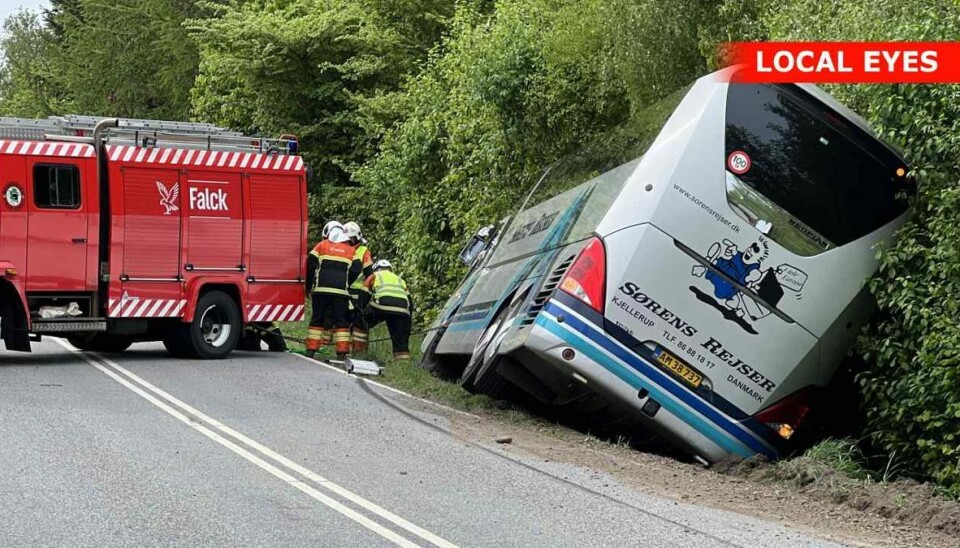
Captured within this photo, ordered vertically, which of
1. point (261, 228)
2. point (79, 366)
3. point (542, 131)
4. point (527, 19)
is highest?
point (527, 19)

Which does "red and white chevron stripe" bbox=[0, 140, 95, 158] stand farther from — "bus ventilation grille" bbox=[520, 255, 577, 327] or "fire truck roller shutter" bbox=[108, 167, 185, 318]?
"bus ventilation grille" bbox=[520, 255, 577, 327]

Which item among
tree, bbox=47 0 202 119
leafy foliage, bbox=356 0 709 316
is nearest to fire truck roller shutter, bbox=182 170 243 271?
leafy foliage, bbox=356 0 709 316

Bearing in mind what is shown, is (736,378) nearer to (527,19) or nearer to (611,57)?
(611,57)

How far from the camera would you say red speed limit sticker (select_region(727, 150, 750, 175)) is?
34.3 ft

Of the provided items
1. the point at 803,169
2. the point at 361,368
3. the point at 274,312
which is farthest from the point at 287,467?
the point at 274,312

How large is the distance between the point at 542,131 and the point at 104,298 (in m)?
6.43

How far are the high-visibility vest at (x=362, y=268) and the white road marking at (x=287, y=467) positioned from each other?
13.3ft

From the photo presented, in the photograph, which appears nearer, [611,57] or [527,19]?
[611,57]

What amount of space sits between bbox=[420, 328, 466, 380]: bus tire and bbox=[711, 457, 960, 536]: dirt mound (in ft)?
17.5

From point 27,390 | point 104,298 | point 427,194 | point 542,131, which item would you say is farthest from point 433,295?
point 27,390

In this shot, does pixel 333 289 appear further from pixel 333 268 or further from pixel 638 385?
pixel 638 385

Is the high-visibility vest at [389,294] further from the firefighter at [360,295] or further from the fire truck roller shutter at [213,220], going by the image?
the fire truck roller shutter at [213,220]

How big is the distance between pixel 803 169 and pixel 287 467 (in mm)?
4616

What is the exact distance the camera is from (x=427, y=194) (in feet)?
76.2
